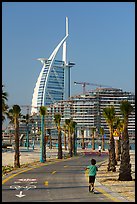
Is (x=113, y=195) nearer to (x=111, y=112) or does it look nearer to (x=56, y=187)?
(x=56, y=187)

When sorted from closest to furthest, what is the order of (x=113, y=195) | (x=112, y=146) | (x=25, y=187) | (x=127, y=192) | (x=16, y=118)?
(x=113, y=195), (x=127, y=192), (x=25, y=187), (x=112, y=146), (x=16, y=118)

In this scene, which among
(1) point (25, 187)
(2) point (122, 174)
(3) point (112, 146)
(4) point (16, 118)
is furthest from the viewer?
(4) point (16, 118)

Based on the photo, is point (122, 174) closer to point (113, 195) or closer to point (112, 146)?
point (113, 195)

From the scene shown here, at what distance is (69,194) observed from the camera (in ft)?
52.5

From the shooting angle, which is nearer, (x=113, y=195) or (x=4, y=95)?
(x=113, y=195)

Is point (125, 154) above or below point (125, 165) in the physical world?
above

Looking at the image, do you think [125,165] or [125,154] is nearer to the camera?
[125,165]

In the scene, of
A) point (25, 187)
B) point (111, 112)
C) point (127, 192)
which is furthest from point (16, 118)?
point (127, 192)

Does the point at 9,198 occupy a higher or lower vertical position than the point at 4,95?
lower

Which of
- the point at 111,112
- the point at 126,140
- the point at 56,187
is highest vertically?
the point at 111,112

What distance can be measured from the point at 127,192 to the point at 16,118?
826 inches

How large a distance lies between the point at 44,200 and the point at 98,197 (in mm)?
2067

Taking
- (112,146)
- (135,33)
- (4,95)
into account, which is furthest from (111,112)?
(135,33)

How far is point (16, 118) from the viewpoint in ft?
120
